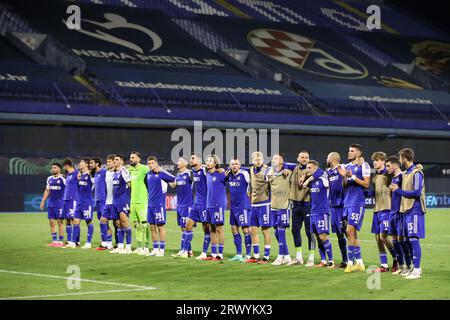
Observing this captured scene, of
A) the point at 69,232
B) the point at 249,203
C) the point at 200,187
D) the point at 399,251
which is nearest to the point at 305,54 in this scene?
the point at 69,232

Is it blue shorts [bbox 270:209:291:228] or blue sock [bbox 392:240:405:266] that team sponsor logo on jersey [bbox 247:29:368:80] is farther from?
blue sock [bbox 392:240:405:266]

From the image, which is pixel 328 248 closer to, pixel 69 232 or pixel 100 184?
pixel 100 184

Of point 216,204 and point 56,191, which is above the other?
point 56,191

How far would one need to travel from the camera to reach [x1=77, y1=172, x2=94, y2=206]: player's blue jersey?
23656mm

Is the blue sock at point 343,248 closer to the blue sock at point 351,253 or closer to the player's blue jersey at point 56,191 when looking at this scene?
the blue sock at point 351,253

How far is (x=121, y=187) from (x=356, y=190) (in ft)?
23.5

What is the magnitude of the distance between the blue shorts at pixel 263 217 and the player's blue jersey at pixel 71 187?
6417mm

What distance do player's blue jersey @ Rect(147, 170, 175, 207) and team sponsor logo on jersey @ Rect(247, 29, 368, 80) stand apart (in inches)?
1457

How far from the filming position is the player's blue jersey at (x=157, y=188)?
21109 mm

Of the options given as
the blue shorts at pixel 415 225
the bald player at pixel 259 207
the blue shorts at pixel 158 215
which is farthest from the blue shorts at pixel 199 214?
the blue shorts at pixel 415 225

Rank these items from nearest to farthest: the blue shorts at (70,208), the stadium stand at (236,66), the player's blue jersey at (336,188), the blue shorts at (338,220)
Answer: the blue shorts at (338,220)
the player's blue jersey at (336,188)
the blue shorts at (70,208)
the stadium stand at (236,66)

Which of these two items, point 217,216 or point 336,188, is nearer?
point 336,188

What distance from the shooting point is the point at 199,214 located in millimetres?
20391

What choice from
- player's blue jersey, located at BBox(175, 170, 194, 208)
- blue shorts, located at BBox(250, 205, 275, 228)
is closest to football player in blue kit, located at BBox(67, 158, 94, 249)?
player's blue jersey, located at BBox(175, 170, 194, 208)
